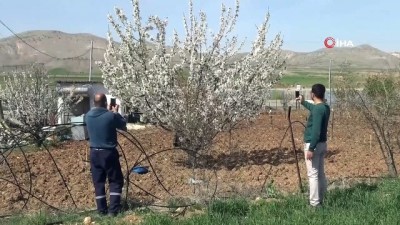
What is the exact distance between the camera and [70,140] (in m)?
20.6

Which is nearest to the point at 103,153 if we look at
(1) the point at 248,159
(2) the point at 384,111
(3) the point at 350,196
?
(3) the point at 350,196

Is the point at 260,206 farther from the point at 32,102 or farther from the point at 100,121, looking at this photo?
the point at 32,102

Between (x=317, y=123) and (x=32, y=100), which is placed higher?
(x=317, y=123)

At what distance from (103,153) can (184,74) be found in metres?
6.22

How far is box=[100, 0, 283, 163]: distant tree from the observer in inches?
516

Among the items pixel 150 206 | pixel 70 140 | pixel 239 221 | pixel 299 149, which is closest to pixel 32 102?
pixel 70 140

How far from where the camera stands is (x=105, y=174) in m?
8.19

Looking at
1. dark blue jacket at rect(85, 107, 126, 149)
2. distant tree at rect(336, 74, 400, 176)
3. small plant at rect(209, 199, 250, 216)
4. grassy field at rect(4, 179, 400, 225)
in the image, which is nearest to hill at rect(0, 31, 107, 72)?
distant tree at rect(336, 74, 400, 176)

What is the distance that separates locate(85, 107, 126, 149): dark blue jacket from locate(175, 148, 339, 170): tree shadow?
503cm

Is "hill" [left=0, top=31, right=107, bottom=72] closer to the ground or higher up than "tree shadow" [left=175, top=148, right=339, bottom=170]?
higher up

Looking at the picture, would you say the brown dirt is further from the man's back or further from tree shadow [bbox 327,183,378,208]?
the man's back

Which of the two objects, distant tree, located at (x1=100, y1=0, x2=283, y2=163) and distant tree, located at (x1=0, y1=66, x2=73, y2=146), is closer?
distant tree, located at (x1=100, y1=0, x2=283, y2=163)

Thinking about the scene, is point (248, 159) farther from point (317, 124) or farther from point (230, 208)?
point (230, 208)

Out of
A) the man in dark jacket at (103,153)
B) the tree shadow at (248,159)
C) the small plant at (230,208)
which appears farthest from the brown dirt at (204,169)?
the man in dark jacket at (103,153)
